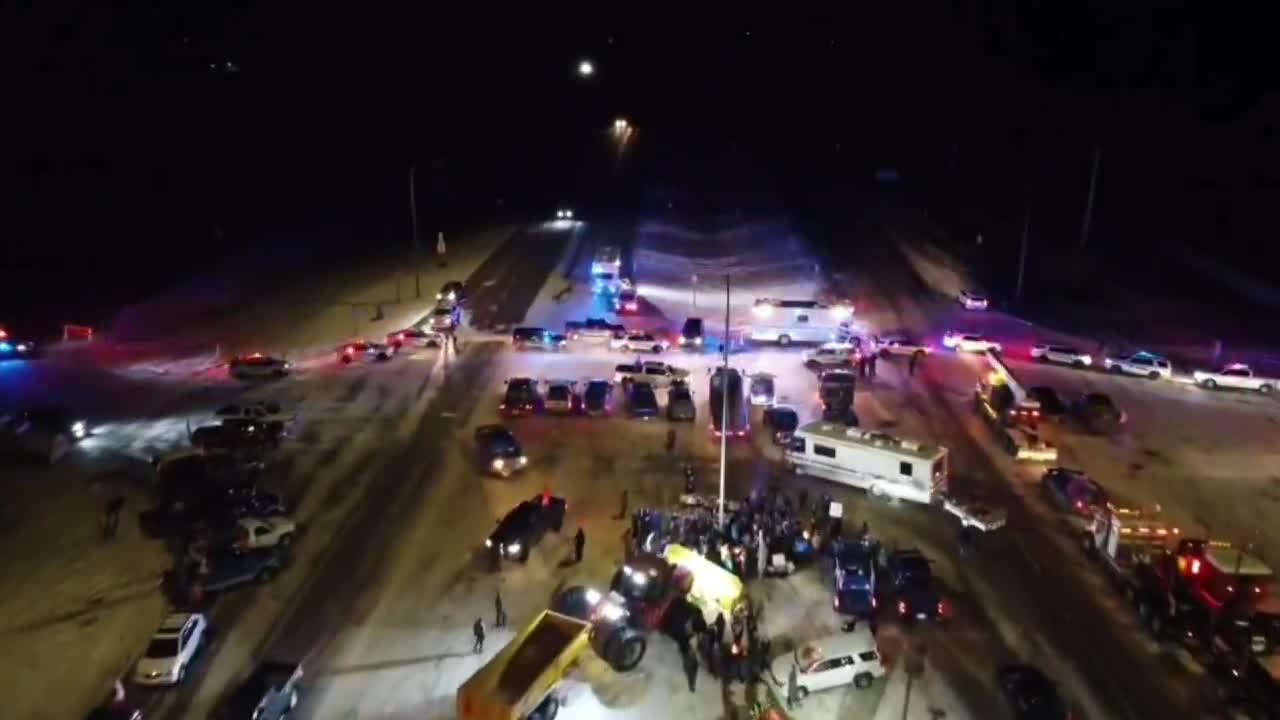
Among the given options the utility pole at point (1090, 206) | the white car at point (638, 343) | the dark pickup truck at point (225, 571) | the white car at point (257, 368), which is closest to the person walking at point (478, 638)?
the dark pickup truck at point (225, 571)

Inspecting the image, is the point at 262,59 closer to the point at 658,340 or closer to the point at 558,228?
the point at 558,228

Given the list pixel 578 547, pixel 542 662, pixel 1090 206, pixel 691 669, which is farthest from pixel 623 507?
pixel 1090 206

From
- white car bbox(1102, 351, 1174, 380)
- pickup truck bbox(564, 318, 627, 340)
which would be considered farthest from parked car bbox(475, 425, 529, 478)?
white car bbox(1102, 351, 1174, 380)

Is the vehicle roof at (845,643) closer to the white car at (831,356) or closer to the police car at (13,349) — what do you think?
the white car at (831,356)

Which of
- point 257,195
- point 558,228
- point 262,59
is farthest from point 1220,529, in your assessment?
point 262,59

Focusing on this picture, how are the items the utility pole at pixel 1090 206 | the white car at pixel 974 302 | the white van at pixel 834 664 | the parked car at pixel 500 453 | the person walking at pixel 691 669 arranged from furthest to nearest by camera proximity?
the utility pole at pixel 1090 206
the white car at pixel 974 302
the parked car at pixel 500 453
the person walking at pixel 691 669
the white van at pixel 834 664

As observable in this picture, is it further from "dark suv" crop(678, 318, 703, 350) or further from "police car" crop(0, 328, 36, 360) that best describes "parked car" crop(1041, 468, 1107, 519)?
"police car" crop(0, 328, 36, 360)
